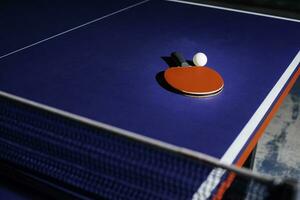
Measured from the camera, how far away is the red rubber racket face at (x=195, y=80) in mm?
2426

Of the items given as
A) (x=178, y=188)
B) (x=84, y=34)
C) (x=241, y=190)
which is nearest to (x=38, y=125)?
(x=178, y=188)

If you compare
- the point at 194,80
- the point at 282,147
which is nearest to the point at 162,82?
the point at 194,80

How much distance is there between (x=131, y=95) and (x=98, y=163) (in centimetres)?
71

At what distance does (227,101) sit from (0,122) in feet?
4.32

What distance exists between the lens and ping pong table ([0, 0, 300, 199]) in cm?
174

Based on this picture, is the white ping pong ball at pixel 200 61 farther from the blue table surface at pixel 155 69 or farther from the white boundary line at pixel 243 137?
the white boundary line at pixel 243 137

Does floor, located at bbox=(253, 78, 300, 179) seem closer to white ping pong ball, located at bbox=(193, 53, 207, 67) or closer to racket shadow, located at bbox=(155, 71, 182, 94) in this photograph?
white ping pong ball, located at bbox=(193, 53, 207, 67)

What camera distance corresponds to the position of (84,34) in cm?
347

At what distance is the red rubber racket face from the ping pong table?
6 centimetres

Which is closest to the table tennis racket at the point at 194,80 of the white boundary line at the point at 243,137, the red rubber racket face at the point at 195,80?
the red rubber racket face at the point at 195,80

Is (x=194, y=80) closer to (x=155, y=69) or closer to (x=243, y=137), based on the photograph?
(x=155, y=69)

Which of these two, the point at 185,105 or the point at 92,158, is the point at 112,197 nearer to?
the point at 92,158

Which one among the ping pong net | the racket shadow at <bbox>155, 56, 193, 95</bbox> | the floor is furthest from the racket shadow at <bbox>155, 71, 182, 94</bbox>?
the floor

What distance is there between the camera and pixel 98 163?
1.83 meters
